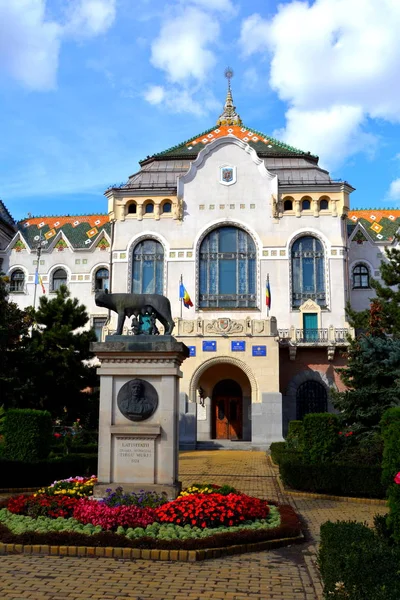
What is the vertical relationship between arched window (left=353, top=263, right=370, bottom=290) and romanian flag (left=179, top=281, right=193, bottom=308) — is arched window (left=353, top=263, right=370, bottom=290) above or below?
above

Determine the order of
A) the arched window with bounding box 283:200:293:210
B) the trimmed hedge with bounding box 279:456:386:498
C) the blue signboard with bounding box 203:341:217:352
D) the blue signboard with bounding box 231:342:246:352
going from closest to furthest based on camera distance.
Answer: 1. the trimmed hedge with bounding box 279:456:386:498
2. the blue signboard with bounding box 231:342:246:352
3. the blue signboard with bounding box 203:341:217:352
4. the arched window with bounding box 283:200:293:210

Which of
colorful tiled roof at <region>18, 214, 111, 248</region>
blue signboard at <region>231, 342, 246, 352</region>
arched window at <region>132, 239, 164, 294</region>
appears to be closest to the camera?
blue signboard at <region>231, 342, 246, 352</region>

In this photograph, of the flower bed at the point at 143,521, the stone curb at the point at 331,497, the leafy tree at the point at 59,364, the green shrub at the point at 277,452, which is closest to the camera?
the flower bed at the point at 143,521

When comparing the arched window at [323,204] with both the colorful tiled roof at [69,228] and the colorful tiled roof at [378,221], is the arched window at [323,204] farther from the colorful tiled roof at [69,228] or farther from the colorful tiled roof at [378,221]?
the colorful tiled roof at [69,228]

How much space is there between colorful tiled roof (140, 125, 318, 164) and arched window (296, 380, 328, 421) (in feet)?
53.9

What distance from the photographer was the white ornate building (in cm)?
3338

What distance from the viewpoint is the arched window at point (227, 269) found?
1437 inches

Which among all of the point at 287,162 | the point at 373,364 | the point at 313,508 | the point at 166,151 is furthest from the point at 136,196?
the point at 313,508

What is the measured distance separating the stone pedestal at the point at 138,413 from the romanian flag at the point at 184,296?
71.8 feet

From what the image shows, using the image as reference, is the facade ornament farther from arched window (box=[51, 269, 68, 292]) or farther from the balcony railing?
arched window (box=[51, 269, 68, 292])

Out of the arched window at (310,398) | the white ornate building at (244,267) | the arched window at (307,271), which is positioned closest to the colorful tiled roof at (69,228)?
the white ornate building at (244,267)

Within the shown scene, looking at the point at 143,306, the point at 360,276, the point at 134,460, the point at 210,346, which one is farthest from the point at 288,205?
the point at 134,460

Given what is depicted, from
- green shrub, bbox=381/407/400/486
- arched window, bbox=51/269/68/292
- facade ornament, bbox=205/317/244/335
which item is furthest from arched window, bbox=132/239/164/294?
green shrub, bbox=381/407/400/486

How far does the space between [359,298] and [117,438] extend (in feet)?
97.1
